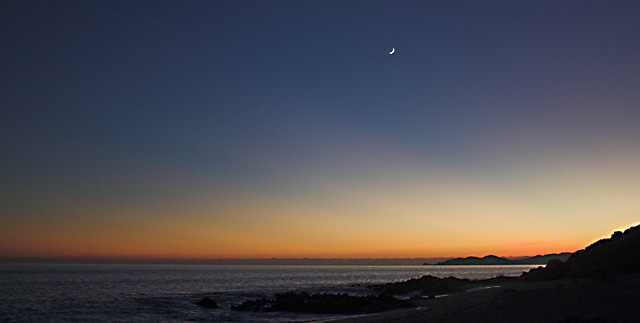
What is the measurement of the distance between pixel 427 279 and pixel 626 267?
1486 inches

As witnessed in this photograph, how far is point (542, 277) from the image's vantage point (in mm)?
45688

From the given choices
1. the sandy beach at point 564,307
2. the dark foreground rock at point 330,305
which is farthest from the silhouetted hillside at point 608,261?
the dark foreground rock at point 330,305

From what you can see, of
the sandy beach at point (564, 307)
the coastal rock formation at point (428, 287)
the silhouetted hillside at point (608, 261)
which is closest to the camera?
the sandy beach at point (564, 307)

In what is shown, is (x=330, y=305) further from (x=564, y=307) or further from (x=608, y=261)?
(x=608, y=261)

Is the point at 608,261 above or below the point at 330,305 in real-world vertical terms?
above

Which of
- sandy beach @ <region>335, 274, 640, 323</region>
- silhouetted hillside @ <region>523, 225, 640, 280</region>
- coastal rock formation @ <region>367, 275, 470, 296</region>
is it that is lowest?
coastal rock formation @ <region>367, 275, 470, 296</region>

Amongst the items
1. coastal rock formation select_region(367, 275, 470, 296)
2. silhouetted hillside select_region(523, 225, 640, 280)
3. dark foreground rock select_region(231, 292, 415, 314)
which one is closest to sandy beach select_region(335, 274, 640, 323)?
silhouetted hillside select_region(523, 225, 640, 280)

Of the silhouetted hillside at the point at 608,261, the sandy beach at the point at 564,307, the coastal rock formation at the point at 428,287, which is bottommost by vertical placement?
the coastal rock formation at the point at 428,287

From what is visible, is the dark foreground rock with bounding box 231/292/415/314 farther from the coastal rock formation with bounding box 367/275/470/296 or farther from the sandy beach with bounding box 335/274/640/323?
the coastal rock formation with bounding box 367/275/470/296

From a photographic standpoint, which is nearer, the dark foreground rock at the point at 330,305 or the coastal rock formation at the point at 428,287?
the dark foreground rock at the point at 330,305

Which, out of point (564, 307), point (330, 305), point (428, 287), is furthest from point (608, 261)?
point (428, 287)

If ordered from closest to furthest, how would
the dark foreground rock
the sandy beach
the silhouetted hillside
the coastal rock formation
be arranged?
the sandy beach
the silhouetted hillside
the dark foreground rock
the coastal rock formation

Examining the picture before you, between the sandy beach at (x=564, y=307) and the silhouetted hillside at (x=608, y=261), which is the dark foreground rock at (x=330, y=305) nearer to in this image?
the sandy beach at (x=564, y=307)

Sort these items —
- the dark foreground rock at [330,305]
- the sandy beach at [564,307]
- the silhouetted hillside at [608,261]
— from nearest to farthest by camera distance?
the sandy beach at [564,307]
the silhouetted hillside at [608,261]
the dark foreground rock at [330,305]
